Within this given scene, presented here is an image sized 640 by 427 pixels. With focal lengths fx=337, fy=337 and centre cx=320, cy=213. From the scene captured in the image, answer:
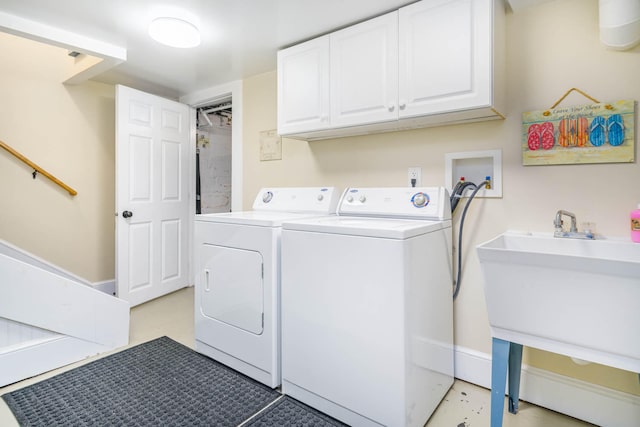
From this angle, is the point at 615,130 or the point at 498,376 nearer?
the point at 498,376

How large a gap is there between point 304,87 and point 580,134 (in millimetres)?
1561

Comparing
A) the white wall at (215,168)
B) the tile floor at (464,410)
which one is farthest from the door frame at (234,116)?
the tile floor at (464,410)

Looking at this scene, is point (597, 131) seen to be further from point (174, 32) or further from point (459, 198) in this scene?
point (174, 32)

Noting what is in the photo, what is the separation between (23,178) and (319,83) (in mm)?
2594

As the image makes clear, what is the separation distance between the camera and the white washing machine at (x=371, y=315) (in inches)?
54.9

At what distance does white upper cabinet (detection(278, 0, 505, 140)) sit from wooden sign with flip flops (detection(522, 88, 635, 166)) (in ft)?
0.70

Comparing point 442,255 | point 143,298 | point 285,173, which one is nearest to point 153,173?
point 143,298

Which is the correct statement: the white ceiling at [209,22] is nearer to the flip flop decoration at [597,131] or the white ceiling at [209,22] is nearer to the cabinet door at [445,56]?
the cabinet door at [445,56]

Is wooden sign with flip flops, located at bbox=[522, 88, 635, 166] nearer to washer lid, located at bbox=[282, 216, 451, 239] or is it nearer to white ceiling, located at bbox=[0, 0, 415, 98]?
washer lid, located at bbox=[282, 216, 451, 239]

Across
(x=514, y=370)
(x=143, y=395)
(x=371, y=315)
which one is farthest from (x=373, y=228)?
(x=143, y=395)

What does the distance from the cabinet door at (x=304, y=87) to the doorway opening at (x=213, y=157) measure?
5.10 feet

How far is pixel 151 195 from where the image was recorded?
326 cm

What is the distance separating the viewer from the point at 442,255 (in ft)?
5.83

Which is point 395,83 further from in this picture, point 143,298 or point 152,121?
point 143,298
